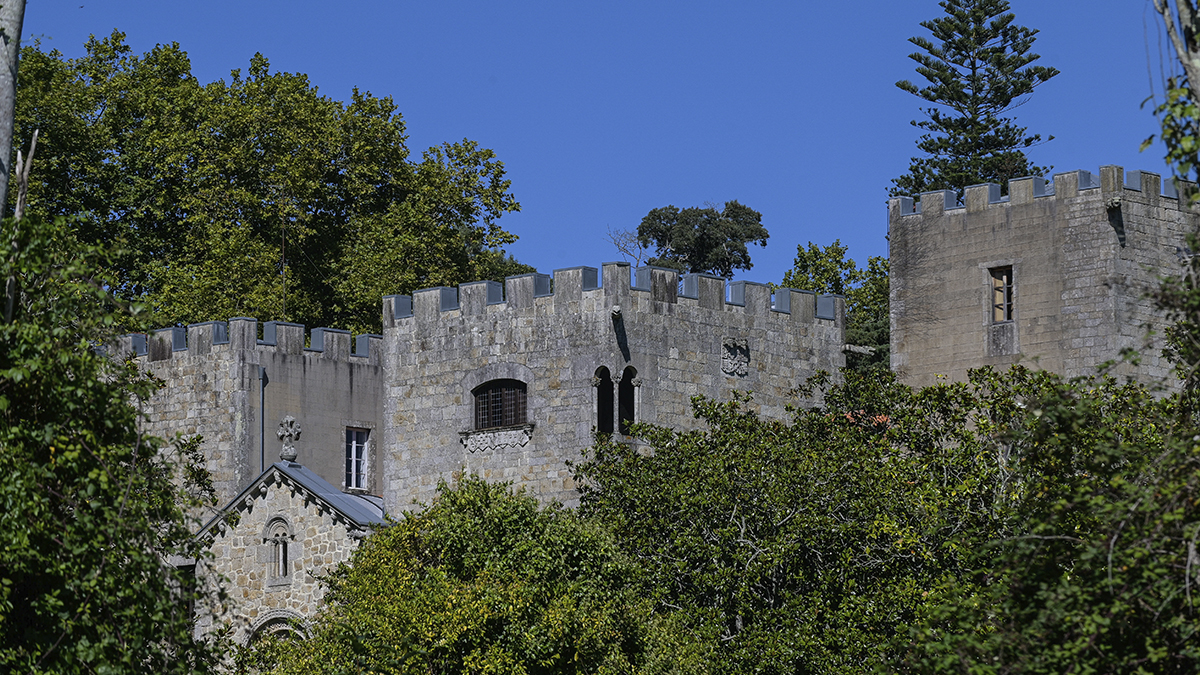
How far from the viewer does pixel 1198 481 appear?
11711 mm

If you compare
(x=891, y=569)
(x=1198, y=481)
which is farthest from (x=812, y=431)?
(x=1198, y=481)

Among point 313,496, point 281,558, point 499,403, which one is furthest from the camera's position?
point 499,403

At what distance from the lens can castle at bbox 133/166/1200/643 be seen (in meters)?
30.2

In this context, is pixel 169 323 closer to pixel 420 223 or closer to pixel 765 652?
pixel 420 223

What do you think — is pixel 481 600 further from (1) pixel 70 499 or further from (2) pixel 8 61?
(2) pixel 8 61

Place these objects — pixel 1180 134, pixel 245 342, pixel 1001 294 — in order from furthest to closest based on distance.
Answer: pixel 245 342 < pixel 1001 294 < pixel 1180 134

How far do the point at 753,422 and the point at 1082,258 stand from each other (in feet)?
26.2

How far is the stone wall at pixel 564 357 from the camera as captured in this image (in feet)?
98.8

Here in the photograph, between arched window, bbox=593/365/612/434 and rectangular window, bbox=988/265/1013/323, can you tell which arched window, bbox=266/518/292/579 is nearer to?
arched window, bbox=593/365/612/434

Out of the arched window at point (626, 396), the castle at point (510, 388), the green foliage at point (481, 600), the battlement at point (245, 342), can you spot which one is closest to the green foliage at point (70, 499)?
the green foliage at point (481, 600)

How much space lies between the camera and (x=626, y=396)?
3016cm

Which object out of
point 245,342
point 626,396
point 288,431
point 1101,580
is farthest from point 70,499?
point 245,342

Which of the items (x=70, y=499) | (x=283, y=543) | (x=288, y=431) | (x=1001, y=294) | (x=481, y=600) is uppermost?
(x=1001, y=294)

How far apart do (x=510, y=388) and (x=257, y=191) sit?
15994 millimetres
